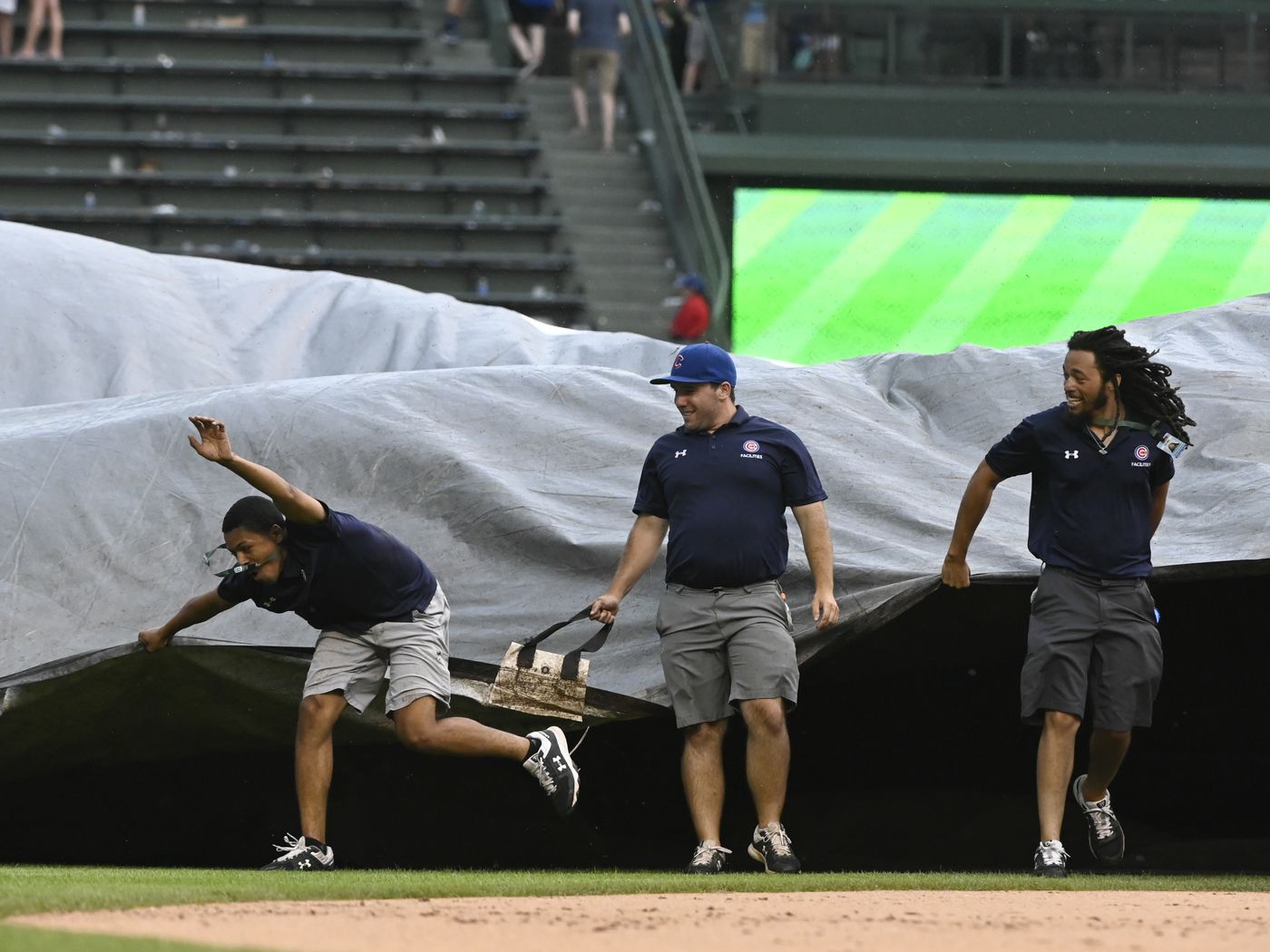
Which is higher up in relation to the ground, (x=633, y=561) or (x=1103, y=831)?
(x=633, y=561)

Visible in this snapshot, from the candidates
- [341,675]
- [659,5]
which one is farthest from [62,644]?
[659,5]

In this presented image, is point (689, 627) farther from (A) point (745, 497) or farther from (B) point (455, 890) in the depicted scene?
(B) point (455, 890)

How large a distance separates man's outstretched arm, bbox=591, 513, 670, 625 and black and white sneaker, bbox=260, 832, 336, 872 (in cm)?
116

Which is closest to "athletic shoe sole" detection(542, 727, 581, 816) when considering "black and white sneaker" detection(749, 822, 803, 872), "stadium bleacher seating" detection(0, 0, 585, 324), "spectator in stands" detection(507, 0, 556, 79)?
"black and white sneaker" detection(749, 822, 803, 872)

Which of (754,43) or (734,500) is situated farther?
(754,43)

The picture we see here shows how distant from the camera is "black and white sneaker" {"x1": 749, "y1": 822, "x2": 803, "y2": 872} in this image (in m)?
5.97

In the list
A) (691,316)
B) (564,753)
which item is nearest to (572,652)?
(564,753)

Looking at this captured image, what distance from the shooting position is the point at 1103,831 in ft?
20.4

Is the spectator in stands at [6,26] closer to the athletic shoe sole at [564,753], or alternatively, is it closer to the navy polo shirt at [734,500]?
the navy polo shirt at [734,500]

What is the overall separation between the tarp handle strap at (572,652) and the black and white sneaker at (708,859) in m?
0.74

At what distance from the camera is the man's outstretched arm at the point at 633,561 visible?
6219 mm

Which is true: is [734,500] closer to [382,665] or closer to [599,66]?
[382,665]

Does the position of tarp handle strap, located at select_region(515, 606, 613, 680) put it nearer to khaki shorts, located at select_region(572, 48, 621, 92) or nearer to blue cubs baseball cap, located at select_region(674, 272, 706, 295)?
blue cubs baseball cap, located at select_region(674, 272, 706, 295)

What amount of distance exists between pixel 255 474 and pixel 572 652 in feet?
4.61
